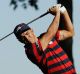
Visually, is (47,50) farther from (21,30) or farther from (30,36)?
(21,30)

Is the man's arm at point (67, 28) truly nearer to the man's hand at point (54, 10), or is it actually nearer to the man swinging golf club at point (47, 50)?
the man's hand at point (54, 10)

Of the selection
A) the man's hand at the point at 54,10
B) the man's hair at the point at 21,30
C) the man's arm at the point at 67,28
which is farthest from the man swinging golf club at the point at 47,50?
the man's arm at the point at 67,28

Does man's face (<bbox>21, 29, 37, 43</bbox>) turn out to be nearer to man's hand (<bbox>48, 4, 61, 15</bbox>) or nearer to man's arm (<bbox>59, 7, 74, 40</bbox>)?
man's hand (<bbox>48, 4, 61, 15</bbox>)

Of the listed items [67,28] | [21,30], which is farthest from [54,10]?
[21,30]

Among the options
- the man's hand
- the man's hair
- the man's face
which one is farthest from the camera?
the man's hand

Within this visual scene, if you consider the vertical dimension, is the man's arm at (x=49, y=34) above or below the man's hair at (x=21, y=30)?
below

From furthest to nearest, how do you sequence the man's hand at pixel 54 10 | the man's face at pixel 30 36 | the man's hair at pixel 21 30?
the man's hand at pixel 54 10 → the man's hair at pixel 21 30 → the man's face at pixel 30 36

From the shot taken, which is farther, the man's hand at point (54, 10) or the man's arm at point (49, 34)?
the man's hand at point (54, 10)

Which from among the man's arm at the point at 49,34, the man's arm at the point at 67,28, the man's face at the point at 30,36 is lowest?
the man's arm at the point at 67,28

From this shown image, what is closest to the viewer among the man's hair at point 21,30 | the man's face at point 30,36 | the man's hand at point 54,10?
the man's face at point 30,36

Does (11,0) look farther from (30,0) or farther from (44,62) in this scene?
(44,62)

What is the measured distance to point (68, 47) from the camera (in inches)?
427

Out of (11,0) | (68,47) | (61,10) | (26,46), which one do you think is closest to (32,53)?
(26,46)

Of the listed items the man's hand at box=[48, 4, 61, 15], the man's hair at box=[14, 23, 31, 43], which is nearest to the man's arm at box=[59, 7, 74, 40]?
the man's hand at box=[48, 4, 61, 15]
